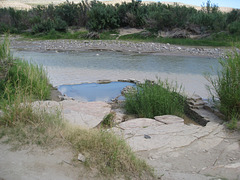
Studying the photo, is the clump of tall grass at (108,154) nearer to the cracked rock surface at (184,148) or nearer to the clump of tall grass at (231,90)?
the cracked rock surface at (184,148)

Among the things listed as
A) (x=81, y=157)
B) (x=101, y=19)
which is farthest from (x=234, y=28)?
(x=81, y=157)

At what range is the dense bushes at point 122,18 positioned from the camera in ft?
65.9

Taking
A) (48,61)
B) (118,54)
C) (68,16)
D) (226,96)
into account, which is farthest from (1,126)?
(68,16)

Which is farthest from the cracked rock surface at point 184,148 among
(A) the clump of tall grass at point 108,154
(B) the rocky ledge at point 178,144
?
(A) the clump of tall grass at point 108,154

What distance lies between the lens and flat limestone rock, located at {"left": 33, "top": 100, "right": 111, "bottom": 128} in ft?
14.9

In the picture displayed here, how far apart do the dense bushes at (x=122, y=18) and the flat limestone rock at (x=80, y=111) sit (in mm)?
15759

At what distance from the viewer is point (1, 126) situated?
3619 millimetres

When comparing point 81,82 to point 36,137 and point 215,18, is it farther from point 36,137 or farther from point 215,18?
point 215,18

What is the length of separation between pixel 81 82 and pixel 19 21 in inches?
818

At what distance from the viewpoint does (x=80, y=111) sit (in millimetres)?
5398

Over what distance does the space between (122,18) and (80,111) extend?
66.3 ft

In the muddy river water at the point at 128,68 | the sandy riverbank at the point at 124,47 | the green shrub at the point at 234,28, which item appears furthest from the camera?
the green shrub at the point at 234,28

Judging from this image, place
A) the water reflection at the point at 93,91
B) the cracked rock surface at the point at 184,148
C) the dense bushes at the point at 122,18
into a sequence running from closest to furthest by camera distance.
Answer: the cracked rock surface at the point at 184,148
the water reflection at the point at 93,91
the dense bushes at the point at 122,18

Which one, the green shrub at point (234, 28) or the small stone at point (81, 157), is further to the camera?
the green shrub at point (234, 28)
